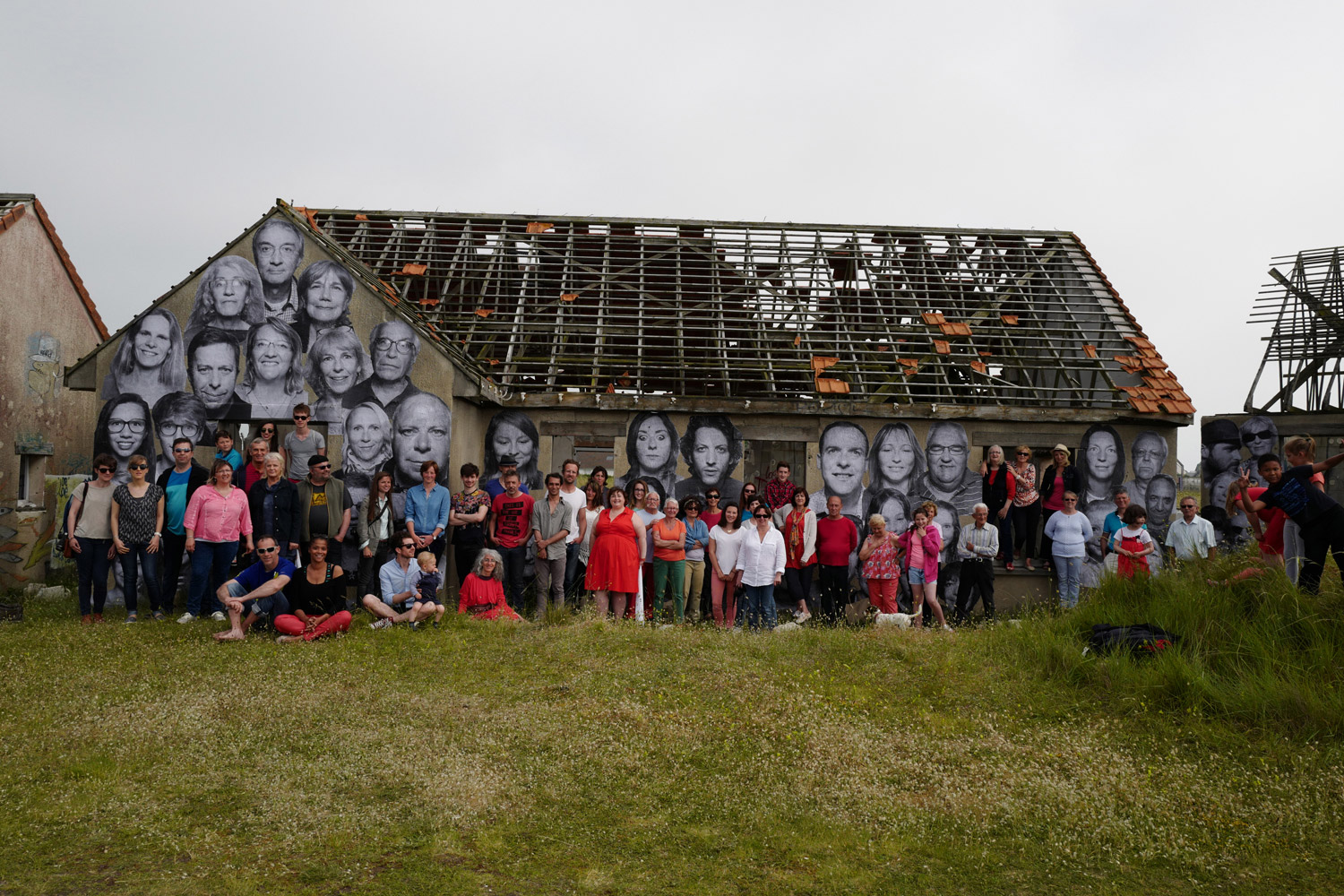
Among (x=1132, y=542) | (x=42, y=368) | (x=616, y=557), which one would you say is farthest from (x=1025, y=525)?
(x=42, y=368)

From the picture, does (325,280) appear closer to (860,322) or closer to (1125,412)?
(860,322)

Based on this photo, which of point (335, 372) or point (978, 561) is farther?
point (335, 372)

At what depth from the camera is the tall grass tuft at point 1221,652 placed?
7.05 meters

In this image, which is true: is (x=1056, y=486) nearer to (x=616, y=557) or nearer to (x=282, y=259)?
(x=616, y=557)

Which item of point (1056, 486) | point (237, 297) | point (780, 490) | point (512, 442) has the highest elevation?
point (237, 297)

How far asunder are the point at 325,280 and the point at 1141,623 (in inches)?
417

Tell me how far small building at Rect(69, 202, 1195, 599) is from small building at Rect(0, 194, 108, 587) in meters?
3.41

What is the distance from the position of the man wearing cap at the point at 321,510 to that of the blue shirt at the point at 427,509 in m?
0.76

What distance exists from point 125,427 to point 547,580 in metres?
6.34

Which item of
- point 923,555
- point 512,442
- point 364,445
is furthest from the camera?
point 512,442

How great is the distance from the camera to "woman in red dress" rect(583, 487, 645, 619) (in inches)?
436

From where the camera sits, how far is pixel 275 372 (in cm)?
1280

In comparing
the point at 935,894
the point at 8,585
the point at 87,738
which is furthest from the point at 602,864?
the point at 8,585

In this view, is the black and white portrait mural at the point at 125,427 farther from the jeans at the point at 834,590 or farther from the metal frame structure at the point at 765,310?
the jeans at the point at 834,590
